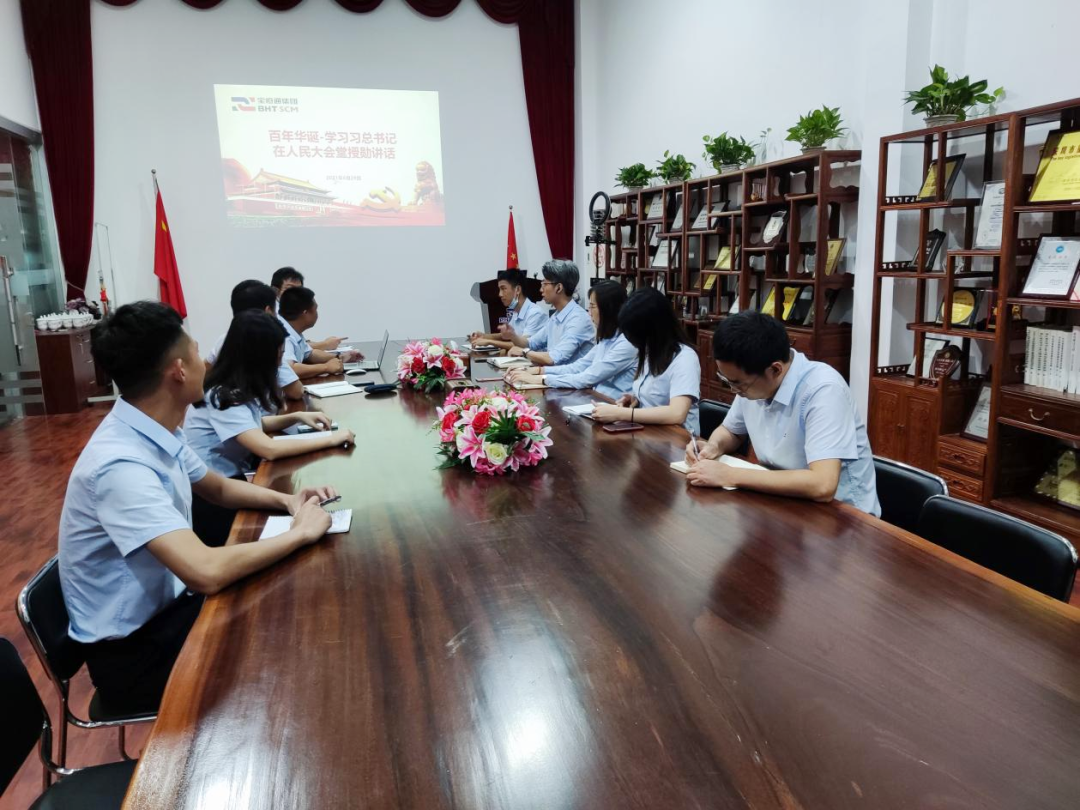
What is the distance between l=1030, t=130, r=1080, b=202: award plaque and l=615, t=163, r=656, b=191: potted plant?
3.80 meters

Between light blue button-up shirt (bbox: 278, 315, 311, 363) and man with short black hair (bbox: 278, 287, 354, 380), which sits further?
light blue button-up shirt (bbox: 278, 315, 311, 363)

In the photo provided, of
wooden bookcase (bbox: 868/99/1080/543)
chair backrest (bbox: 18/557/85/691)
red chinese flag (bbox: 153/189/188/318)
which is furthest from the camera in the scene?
red chinese flag (bbox: 153/189/188/318)

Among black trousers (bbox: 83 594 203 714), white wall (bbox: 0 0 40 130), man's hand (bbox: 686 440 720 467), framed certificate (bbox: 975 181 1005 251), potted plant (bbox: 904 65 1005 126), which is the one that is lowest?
black trousers (bbox: 83 594 203 714)

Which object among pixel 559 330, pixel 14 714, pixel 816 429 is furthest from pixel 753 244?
pixel 14 714

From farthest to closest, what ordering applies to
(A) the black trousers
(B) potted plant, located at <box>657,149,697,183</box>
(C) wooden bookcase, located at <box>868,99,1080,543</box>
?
1. (B) potted plant, located at <box>657,149,697,183</box>
2. (C) wooden bookcase, located at <box>868,99,1080,543</box>
3. (A) the black trousers

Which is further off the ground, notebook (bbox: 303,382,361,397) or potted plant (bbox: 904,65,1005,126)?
potted plant (bbox: 904,65,1005,126)

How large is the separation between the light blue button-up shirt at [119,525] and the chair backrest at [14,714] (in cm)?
26

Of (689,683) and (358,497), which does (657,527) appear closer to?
(689,683)

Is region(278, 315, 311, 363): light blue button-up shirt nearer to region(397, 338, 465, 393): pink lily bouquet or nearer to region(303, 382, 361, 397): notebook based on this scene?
region(303, 382, 361, 397): notebook

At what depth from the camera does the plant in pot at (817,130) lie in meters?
4.28

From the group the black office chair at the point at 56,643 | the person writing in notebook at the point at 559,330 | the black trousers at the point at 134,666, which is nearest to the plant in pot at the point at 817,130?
the person writing in notebook at the point at 559,330

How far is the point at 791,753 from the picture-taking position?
3.21 feet

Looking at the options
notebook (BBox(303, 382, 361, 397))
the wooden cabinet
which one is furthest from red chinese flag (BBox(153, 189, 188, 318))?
notebook (BBox(303, 382, 361, 397))

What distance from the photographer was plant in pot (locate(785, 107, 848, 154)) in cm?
428
